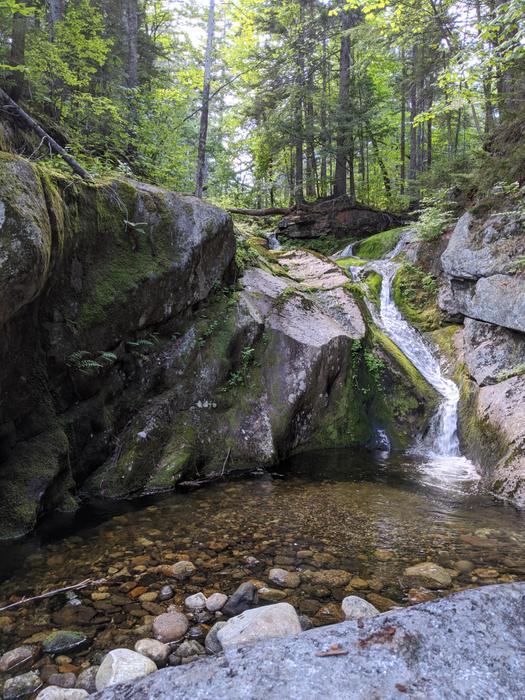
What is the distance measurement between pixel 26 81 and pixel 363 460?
1019 cm

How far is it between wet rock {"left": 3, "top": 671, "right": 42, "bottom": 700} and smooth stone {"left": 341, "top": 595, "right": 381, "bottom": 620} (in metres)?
1.94

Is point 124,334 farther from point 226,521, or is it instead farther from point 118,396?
point 226,521

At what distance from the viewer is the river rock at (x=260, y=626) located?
2.48 metres

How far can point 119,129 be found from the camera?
9188mm

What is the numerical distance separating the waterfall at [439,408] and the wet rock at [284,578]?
3343mm

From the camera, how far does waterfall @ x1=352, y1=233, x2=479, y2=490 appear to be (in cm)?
644

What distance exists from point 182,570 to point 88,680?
4.16ft

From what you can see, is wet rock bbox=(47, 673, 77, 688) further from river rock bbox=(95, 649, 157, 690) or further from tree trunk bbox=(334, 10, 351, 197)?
tree trunk bbox=(334, 10, 351, 197)

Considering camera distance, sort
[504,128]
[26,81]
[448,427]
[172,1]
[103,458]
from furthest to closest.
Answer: [172,1]
[504,128]
[26,81]
[448,427]
[103,458]

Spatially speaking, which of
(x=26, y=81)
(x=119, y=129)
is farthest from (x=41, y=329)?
(x=26, y=81)

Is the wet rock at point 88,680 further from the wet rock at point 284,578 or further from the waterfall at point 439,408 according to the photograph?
the waterfall at point 439,408

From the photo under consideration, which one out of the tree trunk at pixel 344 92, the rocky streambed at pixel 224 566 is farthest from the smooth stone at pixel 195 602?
the tree trunk at pixel 344 92

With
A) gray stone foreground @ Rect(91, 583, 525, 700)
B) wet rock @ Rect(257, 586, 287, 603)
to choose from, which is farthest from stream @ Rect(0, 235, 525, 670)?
gray stone foreground @ Rect(91, 583, 525, 700)

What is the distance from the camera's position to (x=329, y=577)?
344 centimetres
